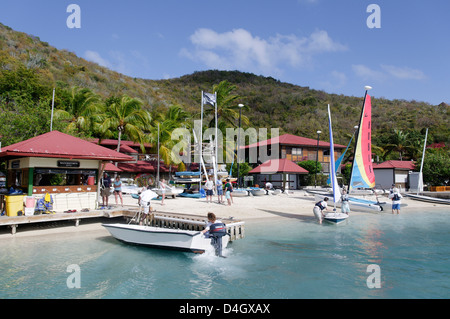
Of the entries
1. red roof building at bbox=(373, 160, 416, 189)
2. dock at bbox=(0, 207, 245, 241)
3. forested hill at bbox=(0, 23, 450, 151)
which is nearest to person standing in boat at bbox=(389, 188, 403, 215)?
dock at bbox=(0, 207, 245, 241)

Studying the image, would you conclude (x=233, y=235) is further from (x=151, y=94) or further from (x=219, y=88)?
(x=151, y=94)

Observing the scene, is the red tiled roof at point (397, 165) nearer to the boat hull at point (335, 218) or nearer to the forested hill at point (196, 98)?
the forested hill at point (196, 98)

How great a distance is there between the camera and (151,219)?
580 inches

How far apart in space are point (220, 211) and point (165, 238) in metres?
8.03

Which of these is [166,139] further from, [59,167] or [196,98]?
[196,98]

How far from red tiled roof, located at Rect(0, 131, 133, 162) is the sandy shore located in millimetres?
3404

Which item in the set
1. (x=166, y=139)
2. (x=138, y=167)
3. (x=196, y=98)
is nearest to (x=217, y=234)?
(x=166, y=139)

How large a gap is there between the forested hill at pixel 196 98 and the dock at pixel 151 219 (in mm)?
25852

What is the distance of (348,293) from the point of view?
7680 millimetres

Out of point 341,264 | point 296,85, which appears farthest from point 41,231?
point 296,85

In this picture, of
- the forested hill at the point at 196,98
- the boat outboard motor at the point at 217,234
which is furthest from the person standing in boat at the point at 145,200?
the forested hill at the point at 196,98

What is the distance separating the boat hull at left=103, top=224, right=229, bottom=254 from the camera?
10.4 m

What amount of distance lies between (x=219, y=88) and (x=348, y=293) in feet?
107
